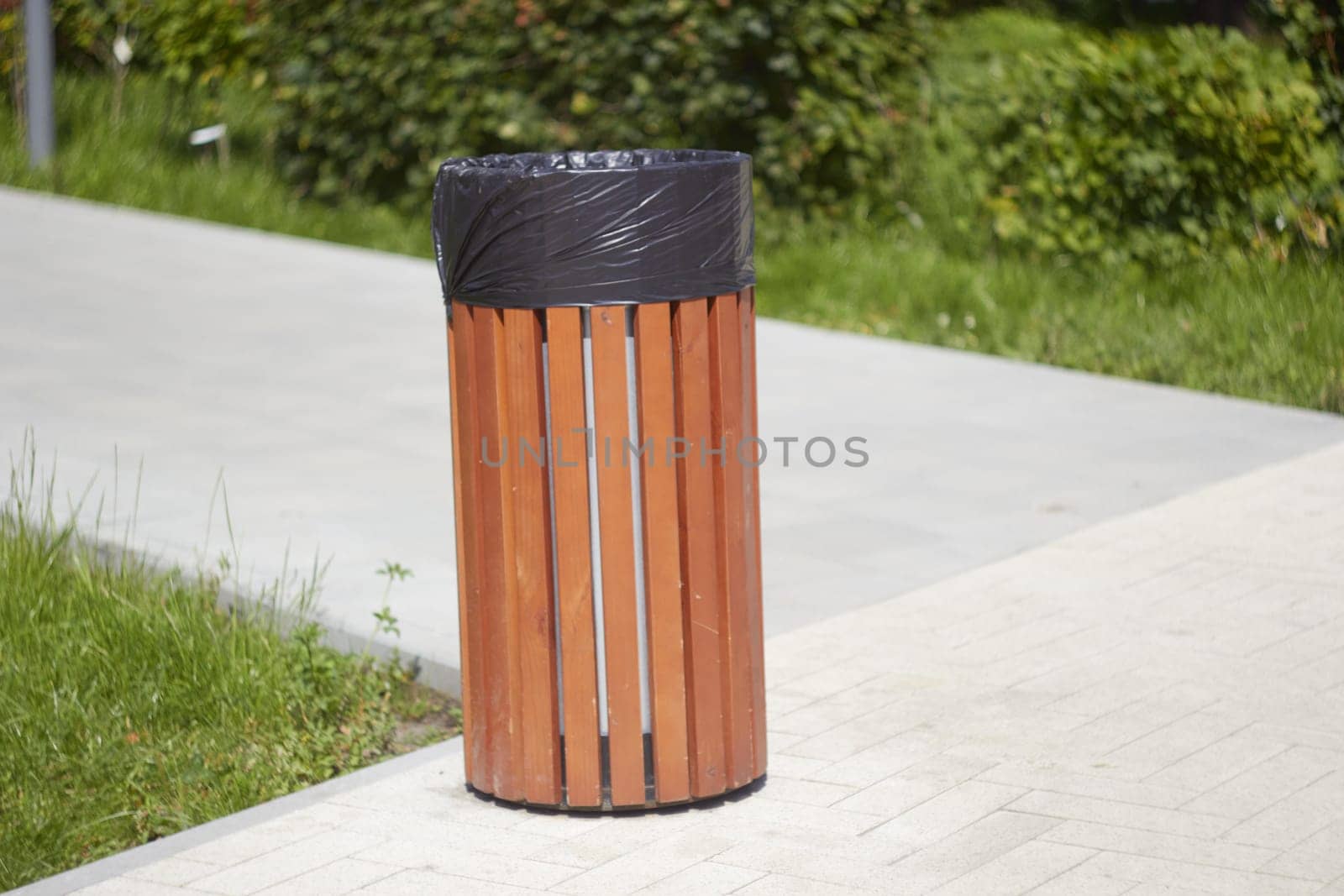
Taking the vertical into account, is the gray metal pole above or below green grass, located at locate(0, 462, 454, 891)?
above

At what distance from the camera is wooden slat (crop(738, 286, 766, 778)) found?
395cm

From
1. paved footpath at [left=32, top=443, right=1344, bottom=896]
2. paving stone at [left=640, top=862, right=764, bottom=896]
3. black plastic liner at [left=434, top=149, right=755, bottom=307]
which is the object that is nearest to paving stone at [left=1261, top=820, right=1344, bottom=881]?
paved footpath at [left=32, top=443, right=1344, bottom=896]

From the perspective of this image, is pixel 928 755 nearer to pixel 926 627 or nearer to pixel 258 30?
pixel 926 627

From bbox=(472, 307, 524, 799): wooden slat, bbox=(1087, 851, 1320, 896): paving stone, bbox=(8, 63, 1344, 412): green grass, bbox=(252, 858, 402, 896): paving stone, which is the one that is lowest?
bbox=(1087, 851, 1320, 896): paving stone

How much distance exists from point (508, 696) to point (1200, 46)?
6982 mm

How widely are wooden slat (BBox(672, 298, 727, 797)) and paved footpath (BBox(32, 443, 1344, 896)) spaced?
0.18 meters

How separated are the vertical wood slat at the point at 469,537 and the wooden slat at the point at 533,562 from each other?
0.33 ft

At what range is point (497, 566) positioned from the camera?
12.8 feet

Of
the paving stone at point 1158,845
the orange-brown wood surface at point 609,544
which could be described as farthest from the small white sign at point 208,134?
the paving stone at point 1158,845

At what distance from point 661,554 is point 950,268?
618 centimetres

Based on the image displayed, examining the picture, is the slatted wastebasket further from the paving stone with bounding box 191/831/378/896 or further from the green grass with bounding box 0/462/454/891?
the green grass with bounding box 0/462/454/891

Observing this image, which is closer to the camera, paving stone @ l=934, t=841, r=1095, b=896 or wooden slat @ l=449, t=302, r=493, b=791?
paving stone @ l=934, t=841, r=1095, b=896

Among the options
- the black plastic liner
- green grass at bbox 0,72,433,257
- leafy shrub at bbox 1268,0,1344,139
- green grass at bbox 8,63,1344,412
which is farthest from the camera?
green grass at bbox 0,72,433,257

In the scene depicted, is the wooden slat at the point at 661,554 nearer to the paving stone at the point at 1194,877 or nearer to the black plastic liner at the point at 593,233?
the black plastic liner at the point at 593,233
